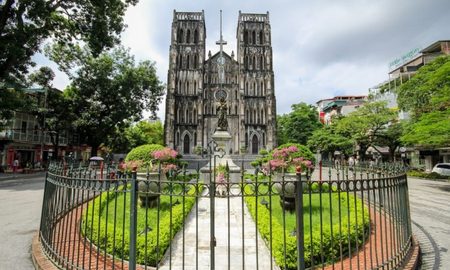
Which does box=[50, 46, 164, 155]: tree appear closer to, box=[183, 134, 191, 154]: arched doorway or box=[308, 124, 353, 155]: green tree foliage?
box=[183, 134, 191, 154]: arched doorway

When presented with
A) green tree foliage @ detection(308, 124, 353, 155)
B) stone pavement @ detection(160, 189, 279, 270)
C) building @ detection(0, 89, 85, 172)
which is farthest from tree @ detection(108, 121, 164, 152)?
stone pavement @ detection(160, 189, 279, 270)

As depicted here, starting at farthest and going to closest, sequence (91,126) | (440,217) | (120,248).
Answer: (91,126)
(440,217)
(120,248)

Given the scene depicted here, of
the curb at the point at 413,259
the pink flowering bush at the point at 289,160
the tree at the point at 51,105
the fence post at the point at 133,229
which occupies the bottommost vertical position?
the curb at the point at 413,259

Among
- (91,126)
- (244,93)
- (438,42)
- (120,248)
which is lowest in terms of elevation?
(120,248)

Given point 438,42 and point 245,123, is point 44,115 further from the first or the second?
point 438,42

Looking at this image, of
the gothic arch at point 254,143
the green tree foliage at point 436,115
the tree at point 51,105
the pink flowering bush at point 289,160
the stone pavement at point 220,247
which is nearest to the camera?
the stone pavement at point 220,247

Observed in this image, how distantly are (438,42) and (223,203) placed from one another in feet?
115

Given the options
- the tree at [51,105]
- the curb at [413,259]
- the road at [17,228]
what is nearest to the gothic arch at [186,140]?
the tree at [51,105]

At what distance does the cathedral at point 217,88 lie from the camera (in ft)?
139

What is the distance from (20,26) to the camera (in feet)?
44.3

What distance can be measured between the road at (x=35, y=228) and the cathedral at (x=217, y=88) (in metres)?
30.8

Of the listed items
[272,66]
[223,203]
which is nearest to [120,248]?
[223,203]

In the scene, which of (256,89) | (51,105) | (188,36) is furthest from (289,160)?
(188,36)

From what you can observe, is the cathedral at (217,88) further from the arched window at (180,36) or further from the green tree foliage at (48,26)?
the green tree foliage at (48,26)
